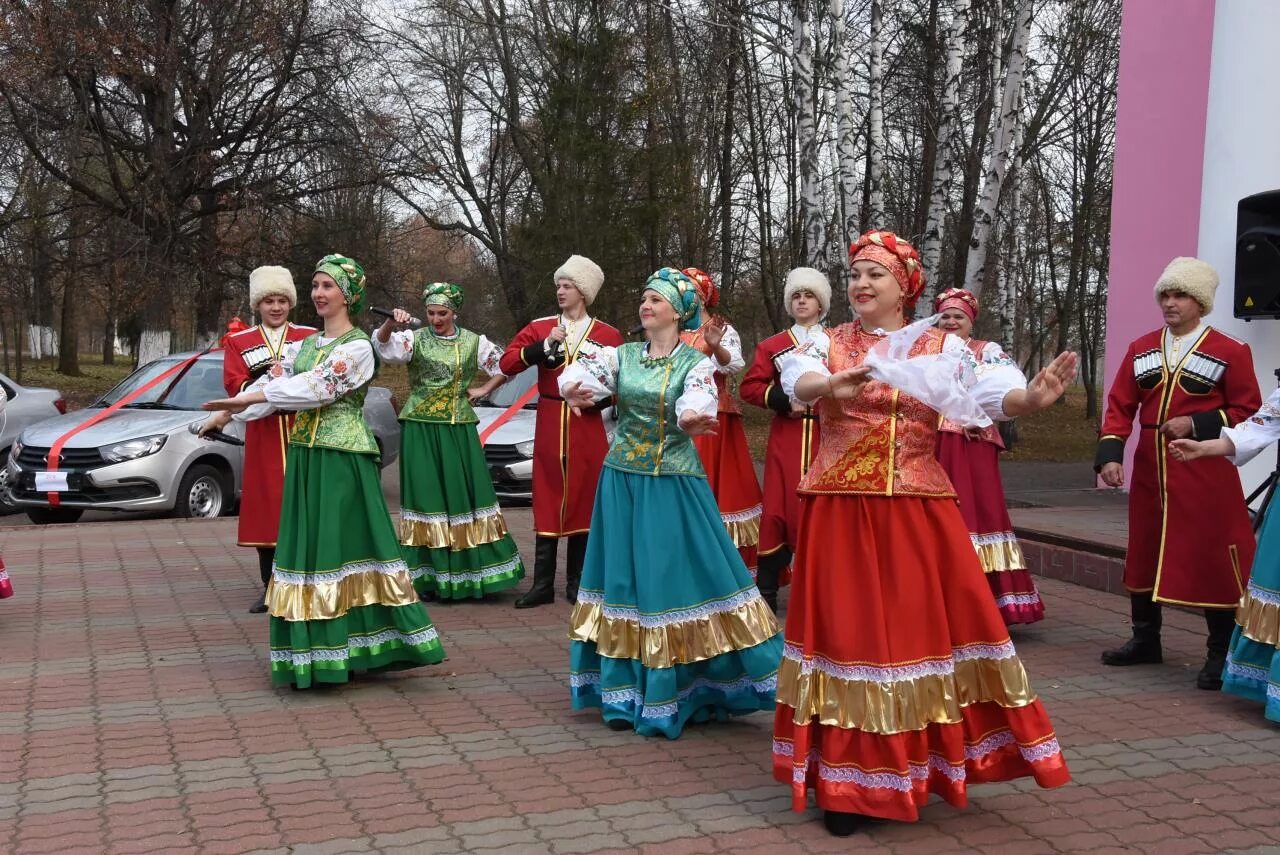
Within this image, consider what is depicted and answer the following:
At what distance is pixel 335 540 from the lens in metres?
5.84

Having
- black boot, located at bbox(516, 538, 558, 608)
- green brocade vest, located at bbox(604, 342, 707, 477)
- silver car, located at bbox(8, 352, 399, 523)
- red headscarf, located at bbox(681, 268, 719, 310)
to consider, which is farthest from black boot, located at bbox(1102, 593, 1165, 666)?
silver car, located at bbox(8, 352, 399, 523)

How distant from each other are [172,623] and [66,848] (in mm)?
3645

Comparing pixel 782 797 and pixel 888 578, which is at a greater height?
pixel 888 578

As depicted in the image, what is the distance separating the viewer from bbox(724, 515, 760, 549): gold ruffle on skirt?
310 inches

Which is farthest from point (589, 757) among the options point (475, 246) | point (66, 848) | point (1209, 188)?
point (475, 246)

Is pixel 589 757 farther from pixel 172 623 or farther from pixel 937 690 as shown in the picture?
pixel 172 623

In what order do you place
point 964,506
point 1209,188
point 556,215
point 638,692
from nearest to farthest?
1. point 638,692
2. point 964,506
3. point 1209,188
4. point 556,215

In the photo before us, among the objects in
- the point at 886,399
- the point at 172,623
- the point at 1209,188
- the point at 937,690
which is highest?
the point at 1209,188

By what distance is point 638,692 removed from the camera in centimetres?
532

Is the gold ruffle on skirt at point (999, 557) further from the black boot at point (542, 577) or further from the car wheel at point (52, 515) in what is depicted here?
the car wheel at point (52, 515)

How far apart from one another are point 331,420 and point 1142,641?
4.24m

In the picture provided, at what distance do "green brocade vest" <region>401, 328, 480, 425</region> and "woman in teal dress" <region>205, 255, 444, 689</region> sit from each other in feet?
6.42

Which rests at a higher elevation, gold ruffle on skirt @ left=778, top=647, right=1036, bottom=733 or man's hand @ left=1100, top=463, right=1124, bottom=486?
man's hand @ left=1100, top=463, right=1124, bottom=486

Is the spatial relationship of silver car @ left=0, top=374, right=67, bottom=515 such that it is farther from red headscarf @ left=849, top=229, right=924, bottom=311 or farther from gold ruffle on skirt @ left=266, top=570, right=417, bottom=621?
red headscarf @ left=849, top=229, right=924, bottom=311
